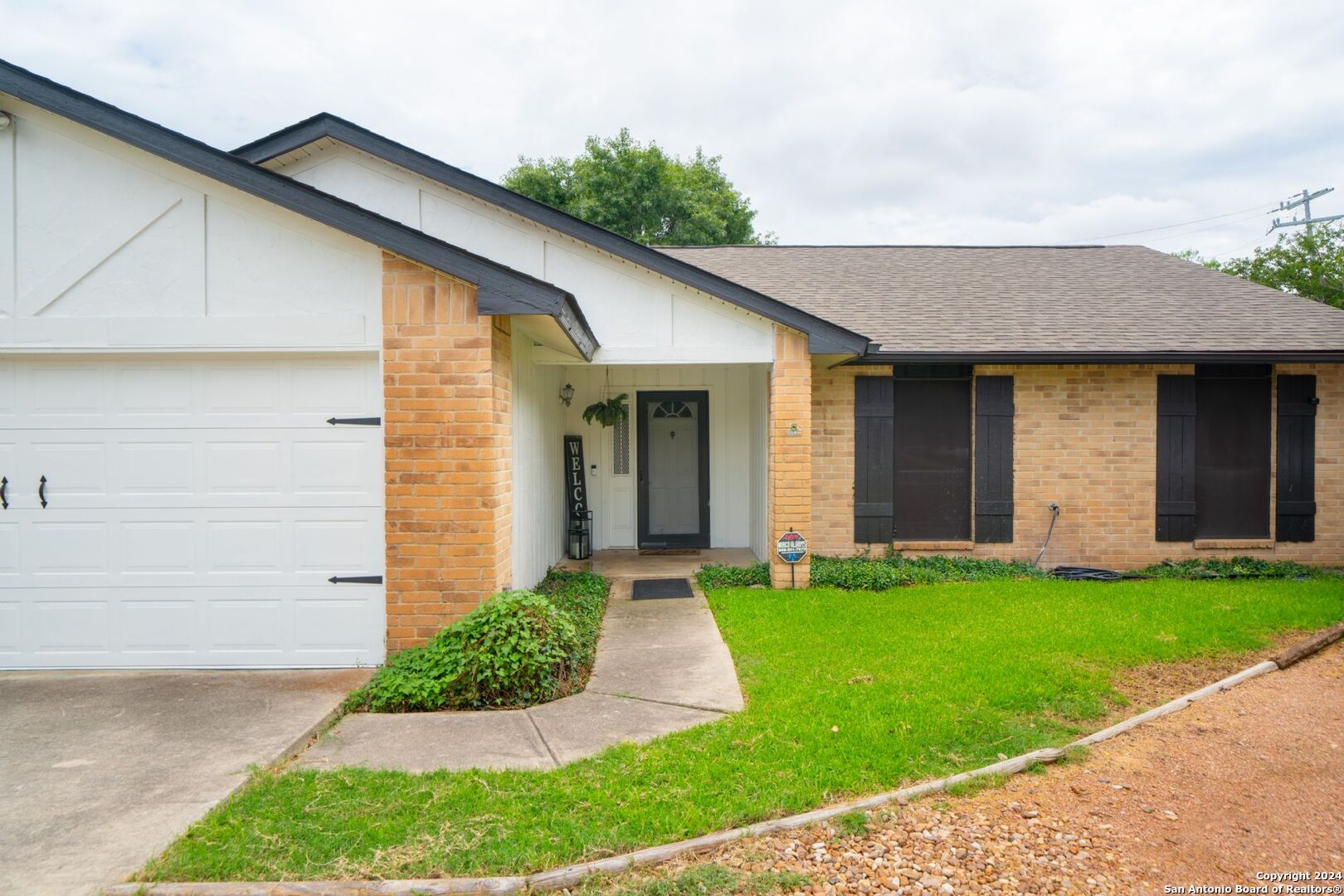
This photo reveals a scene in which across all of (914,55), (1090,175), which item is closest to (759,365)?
(914,55)

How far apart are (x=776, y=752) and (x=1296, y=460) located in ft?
31.8

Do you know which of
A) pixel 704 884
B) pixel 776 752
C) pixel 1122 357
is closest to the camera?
pixel 704 884

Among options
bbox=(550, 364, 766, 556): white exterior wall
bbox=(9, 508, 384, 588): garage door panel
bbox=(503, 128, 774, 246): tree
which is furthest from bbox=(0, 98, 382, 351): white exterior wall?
bbox=(503, 128, 774, 246): tree

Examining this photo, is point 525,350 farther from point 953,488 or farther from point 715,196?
point 715,196

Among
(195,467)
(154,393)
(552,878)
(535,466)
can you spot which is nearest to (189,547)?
(195,467)

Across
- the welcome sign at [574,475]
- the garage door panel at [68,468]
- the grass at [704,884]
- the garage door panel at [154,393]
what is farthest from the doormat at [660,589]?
the grass at [704,884]

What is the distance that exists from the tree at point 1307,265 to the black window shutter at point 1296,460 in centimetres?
1811

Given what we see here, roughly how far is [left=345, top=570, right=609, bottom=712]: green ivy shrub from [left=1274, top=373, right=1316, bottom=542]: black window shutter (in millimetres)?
9733

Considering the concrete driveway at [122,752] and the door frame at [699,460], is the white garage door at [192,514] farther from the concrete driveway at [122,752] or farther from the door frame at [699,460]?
the door frame at [699,460]

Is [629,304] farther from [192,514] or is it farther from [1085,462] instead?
[1085,462]

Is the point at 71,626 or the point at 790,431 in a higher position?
the point at 790,431

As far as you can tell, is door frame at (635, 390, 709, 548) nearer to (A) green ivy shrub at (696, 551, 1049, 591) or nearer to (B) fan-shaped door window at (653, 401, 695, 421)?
(B) fan-shaped door window at (653, 401, 695, 421)

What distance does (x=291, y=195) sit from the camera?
4.83 m

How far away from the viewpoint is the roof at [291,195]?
4723 millimetres
